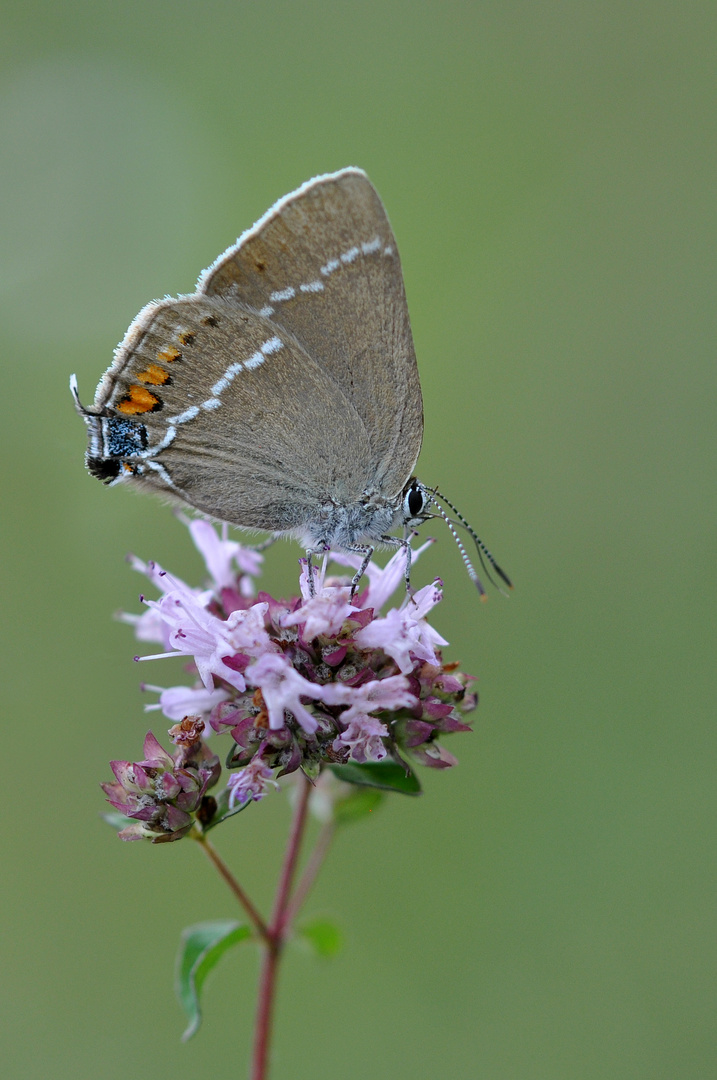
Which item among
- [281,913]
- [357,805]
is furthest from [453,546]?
[281,913]

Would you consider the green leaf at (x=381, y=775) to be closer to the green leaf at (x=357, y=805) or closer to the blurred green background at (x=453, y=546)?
the green leaf at (x=357, y=805)

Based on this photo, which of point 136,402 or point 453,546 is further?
point 453,546

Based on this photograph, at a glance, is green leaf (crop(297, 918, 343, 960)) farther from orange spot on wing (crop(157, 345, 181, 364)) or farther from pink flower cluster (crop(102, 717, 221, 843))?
orange spot on wing (crop(157, 345, 181, 364))

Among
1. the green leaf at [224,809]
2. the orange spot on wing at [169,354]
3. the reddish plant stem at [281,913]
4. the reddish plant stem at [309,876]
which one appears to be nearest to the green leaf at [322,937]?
the reddish plant stem at [309,876]

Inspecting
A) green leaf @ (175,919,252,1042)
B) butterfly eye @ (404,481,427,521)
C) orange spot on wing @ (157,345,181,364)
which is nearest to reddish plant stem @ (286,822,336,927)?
green leaf @ (175,919,252,1042)

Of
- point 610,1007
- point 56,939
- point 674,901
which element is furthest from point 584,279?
point 56,939

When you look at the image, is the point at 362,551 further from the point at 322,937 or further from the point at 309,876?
the point at 322,937
